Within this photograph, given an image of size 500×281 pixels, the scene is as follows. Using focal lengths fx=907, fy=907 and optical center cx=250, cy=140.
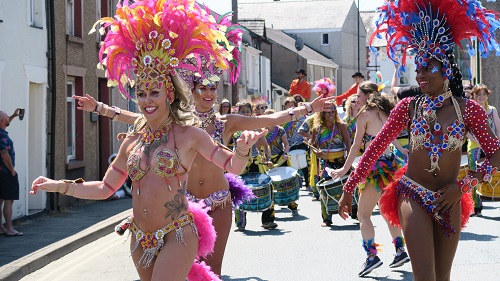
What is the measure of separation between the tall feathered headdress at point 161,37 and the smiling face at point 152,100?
0.12 ft

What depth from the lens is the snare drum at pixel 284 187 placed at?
50.8 feet

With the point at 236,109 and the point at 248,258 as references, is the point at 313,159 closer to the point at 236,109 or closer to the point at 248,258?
the point at 236,109

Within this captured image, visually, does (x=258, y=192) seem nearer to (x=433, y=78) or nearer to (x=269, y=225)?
(x=269, y=225)

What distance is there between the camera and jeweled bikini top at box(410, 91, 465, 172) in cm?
643

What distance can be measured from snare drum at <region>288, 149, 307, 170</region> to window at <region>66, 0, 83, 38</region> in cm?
530

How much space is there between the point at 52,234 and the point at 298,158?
7017 millimetres

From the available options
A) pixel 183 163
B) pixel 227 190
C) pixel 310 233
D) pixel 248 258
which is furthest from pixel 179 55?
pixel 310 233

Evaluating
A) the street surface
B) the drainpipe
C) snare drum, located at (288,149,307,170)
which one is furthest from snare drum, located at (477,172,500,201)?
the drainpipe

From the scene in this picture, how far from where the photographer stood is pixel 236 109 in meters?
14.3

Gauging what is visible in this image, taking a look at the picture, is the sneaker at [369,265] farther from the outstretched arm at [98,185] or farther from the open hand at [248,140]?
the open hand at [248,140]

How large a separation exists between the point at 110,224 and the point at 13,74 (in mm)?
3199

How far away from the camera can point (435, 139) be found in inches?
255

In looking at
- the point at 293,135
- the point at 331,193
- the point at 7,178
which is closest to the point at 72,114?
the point at 293,135

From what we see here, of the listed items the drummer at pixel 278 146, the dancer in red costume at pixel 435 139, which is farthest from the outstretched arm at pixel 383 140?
the drummer at pixel 278 146
